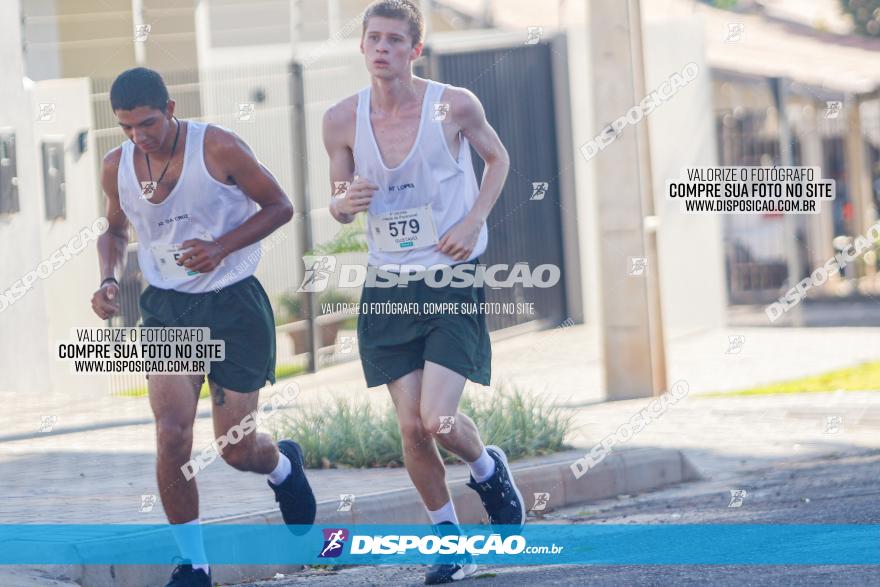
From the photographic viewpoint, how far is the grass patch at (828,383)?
12.4 m

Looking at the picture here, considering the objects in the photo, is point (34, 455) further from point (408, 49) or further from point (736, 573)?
point (736, 573)

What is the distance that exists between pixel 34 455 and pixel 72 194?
3.52 metres

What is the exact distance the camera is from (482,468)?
6207mm

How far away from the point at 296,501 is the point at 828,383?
7248 mm

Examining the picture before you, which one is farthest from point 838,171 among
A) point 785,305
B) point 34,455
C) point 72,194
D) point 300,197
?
point 34,455

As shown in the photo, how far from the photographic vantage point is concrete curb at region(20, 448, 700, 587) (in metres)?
6.05

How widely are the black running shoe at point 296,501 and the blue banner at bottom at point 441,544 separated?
0.03 meters

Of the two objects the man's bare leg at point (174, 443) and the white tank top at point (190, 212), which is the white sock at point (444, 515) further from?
the white tank top at point (190, 212)

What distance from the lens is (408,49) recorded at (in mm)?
6023

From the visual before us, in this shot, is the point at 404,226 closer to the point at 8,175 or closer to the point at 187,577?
the point at 187,577

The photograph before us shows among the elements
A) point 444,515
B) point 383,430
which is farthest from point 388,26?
point 383,430

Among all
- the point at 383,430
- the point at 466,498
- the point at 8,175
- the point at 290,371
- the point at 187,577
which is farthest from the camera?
the point at 290,371

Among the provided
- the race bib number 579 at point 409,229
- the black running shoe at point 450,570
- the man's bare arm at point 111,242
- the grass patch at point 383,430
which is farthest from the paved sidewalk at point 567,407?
the race bib number 579 at point 409,229

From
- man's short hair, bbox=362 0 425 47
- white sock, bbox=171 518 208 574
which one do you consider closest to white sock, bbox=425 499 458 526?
white sock, bbox=171 518 208 574
